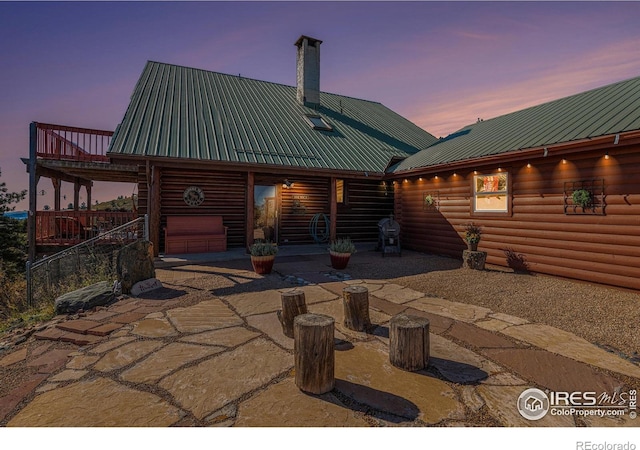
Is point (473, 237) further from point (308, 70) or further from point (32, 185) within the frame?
point (32, 185)

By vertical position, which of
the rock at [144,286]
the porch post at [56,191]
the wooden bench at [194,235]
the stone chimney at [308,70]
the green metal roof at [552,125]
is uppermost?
the stone chimney at [308,70]

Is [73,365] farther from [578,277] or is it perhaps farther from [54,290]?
[578,277]

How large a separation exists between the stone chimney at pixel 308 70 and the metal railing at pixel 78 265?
10008mm

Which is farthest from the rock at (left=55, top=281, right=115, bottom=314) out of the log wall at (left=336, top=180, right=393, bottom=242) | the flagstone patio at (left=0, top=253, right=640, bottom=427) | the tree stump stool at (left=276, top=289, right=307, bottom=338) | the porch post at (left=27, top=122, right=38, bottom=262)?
the log wall at (left=336, top=180, right=393, bottom=242)

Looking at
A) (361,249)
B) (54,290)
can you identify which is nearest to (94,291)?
(54,290)

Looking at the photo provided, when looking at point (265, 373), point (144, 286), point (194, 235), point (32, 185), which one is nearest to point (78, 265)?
point (194, 235)

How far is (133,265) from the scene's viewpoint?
5.62 meters

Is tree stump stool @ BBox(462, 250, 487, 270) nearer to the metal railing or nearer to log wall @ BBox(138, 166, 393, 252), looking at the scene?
log wall @ BBox(138, 166, 393, 252)

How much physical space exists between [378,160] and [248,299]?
334 inches

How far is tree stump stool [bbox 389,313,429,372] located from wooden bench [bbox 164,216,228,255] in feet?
25.9

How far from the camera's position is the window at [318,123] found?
42.9ft

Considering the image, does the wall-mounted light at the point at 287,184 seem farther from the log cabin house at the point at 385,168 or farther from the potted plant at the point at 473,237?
the potted plant at the point at 473,237

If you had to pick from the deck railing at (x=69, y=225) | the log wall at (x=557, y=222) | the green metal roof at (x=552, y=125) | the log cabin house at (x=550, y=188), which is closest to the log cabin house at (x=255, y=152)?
the deck railing at (x=69, y=225)

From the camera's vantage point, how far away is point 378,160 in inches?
469
